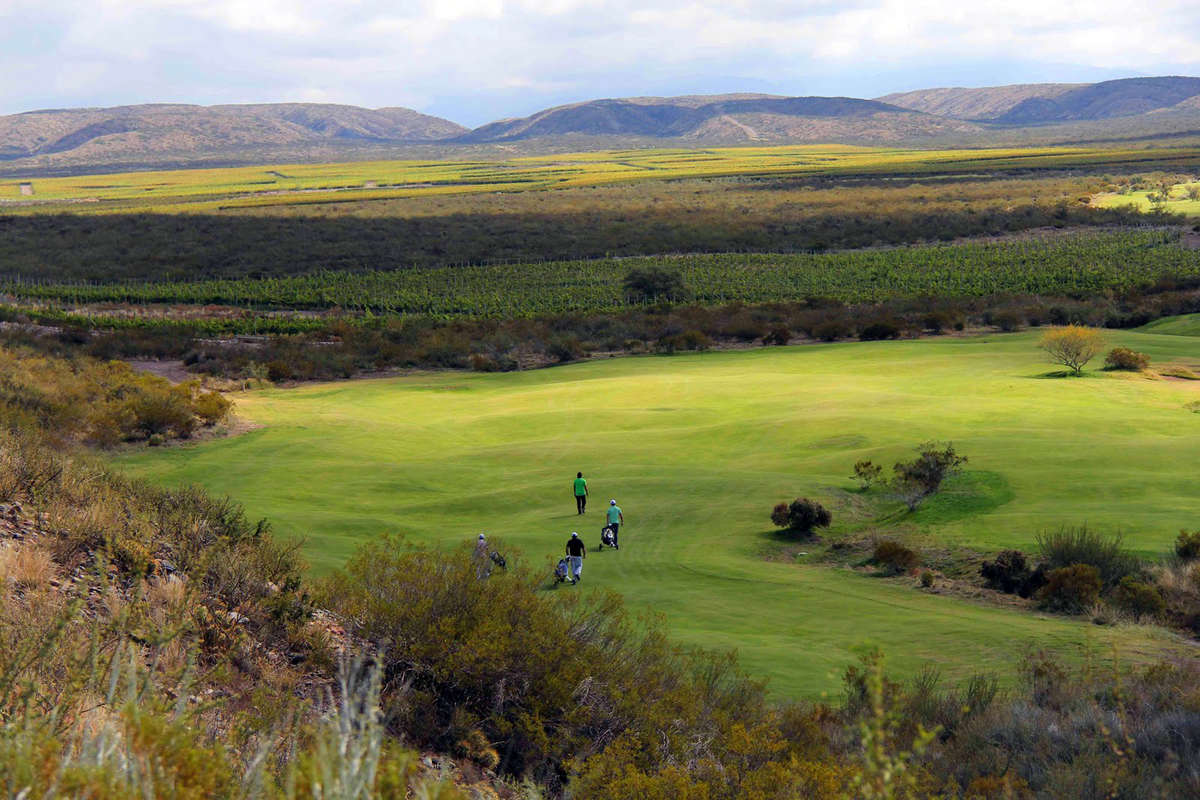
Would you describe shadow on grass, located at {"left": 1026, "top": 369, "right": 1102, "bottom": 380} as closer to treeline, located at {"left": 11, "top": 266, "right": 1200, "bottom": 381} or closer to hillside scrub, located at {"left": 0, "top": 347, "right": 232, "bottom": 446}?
treeline, located at {"left": 11, "top": 266, "right": 1200, "bottom": 381}

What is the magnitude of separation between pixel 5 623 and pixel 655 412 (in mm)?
21886

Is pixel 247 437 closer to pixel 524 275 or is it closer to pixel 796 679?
pixel 796 679

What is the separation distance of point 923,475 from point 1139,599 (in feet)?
18.9

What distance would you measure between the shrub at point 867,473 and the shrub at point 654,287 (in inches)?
1578

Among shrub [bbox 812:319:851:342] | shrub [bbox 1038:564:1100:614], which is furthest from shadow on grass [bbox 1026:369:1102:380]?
shrub [bbox 1038:564:1100:614]

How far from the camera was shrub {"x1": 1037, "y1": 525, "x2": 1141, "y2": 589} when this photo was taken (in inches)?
564

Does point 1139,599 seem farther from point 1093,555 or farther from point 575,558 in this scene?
point 575,558

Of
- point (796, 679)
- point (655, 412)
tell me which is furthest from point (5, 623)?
point (655, 412)

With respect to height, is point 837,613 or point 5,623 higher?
point 5,623

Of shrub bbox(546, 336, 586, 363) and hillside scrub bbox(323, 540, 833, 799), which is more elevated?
hillside scrub bbox(323, 540, 833, 799)

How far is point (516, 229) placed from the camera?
96938mm

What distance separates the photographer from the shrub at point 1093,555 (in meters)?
14.3

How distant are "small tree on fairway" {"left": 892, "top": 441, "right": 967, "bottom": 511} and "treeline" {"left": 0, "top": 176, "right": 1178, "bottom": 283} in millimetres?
64682

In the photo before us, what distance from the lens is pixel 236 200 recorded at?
A: 144m
